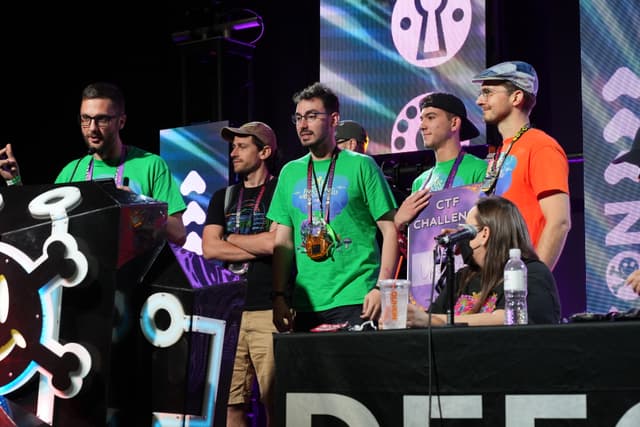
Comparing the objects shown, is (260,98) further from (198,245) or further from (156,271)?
(156,271)

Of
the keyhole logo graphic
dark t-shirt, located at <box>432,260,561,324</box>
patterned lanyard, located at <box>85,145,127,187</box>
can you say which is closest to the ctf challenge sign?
dark t-shirt, located at <box>432,260,561,324</box>

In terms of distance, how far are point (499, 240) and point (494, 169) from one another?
0.58 meters

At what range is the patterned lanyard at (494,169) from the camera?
3.77m

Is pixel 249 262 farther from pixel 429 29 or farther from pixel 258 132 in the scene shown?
pixel 429 29

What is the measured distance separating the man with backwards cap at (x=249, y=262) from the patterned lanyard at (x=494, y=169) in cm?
103

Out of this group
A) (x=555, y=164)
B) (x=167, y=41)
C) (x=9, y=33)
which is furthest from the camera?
(x=167, y=41)

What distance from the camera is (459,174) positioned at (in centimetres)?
412

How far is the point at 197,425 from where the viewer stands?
2846 mm

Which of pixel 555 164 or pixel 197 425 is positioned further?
pixel 555 164

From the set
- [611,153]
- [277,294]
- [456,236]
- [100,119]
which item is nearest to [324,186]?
[277,294]

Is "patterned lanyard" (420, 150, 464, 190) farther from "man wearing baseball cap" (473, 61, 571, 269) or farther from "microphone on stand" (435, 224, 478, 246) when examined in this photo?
"microphone on stand" (435, 224, 478, 246)

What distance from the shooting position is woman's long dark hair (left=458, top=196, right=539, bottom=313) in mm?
3262

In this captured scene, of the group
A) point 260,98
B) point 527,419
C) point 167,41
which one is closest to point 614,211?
point 527,419

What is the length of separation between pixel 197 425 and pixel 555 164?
1.65m
